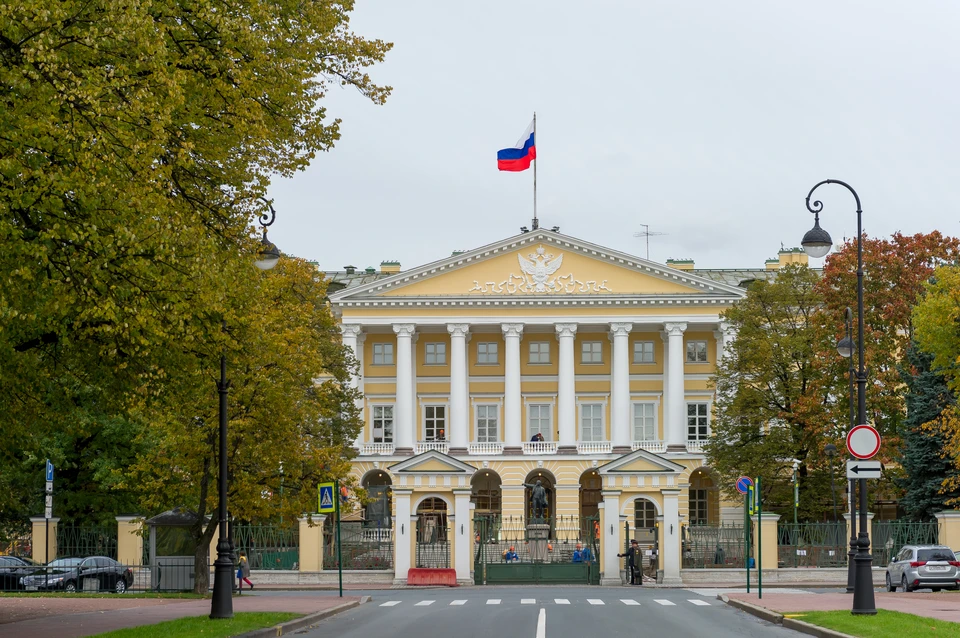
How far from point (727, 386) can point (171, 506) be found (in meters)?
35.6

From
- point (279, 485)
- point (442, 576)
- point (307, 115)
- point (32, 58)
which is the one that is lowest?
point (442, 576)

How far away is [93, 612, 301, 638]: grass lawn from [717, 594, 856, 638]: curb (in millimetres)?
9336

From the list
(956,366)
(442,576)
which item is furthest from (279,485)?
(956,366)

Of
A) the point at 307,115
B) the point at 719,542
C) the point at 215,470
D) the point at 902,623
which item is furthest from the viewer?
the point at 719,542

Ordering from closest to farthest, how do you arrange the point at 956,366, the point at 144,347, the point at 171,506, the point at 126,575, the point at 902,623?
the point at 144,347 < the point at 902,623 < the point at 171,506 < the point at 126,575 < the point at 956,366

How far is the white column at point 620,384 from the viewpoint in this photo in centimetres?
8031

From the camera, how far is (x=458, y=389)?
263ft

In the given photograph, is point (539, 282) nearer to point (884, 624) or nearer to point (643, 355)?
point (643, 355)

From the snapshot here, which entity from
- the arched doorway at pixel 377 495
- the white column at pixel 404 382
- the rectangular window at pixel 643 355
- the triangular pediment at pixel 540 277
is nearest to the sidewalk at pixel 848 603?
the arched doorway at pixel 377 495

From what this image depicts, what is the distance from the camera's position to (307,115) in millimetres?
23594

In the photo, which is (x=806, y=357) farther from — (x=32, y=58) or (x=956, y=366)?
(x=32, y=58)

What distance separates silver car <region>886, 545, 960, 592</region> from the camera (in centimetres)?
3869

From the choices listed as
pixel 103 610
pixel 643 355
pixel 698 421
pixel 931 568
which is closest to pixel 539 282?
pixel 643 355

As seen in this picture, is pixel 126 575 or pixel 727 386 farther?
pixel 727 386
